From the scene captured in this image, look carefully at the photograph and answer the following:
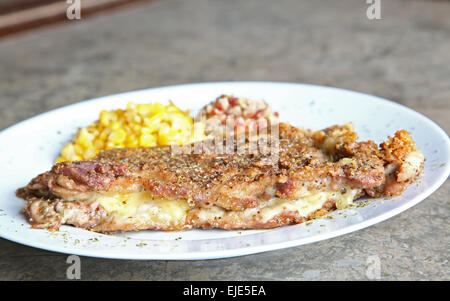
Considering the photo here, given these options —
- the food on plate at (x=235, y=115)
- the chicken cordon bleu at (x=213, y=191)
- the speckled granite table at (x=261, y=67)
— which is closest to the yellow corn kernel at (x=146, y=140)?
the food on plate at (x=235, y=115)

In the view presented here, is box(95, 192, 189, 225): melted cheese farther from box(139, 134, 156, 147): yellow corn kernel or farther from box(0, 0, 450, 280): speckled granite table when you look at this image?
box(139, 134, 156, 147): yellow corn kernel

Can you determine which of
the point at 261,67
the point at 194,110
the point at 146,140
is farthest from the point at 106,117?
the point at 261,67

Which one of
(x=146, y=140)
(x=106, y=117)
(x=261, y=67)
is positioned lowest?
(x=146, y=140)

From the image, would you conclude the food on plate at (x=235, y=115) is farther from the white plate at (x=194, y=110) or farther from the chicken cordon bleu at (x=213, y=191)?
the chicken cordon bleu at (x=213, y=191)

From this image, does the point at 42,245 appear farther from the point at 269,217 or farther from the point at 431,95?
the point at 431,95

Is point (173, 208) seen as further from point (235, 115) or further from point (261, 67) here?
point (261, 67)

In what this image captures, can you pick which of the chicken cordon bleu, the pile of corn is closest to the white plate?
the chicken cordon bleu
